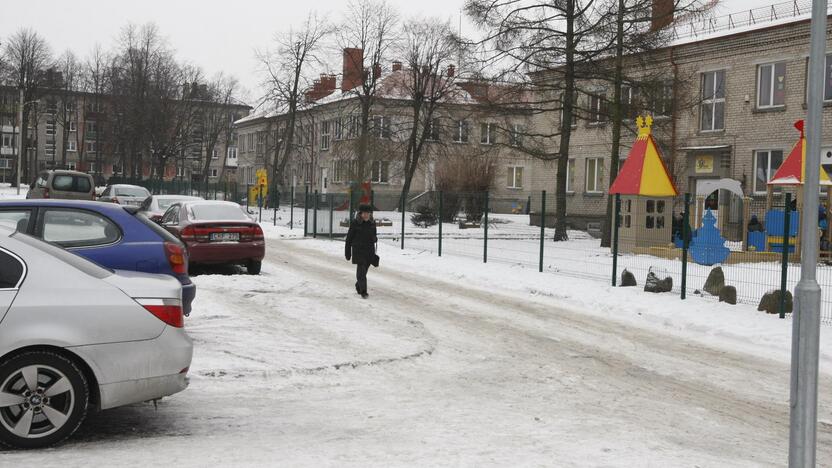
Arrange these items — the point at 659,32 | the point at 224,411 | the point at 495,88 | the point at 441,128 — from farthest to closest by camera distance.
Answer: the point at 441,128 < the point at 495,88 < the point at 659,32 < the point at 224,411

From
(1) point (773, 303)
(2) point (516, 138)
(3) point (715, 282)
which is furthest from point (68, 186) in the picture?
(1) point (773, 303)

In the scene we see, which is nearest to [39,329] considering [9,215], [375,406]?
[375,406]

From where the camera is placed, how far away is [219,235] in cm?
1697

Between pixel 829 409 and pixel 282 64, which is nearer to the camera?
pixel 829 409

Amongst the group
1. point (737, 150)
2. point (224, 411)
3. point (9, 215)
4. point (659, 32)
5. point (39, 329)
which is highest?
point (659, 32)

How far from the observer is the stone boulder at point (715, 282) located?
14562 mm

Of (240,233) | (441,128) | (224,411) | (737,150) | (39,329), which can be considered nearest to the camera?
(39,329)

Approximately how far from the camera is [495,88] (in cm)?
2938

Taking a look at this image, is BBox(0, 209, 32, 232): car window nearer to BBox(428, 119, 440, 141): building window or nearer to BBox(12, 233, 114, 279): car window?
BBox(12, 233, 114, 279): car window

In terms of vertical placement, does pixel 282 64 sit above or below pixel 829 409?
above

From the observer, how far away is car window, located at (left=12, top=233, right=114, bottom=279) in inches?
230

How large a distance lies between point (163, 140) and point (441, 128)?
89.4 ft

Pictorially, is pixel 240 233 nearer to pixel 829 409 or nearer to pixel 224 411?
pixel 224 411

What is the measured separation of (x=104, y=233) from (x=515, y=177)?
57726 millimetres
